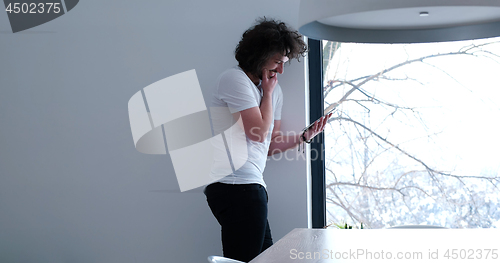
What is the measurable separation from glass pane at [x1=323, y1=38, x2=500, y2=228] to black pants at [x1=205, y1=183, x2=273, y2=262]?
33.9 inches

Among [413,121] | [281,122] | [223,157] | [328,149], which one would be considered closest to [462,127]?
[413,121]

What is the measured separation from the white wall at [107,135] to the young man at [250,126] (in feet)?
1.50

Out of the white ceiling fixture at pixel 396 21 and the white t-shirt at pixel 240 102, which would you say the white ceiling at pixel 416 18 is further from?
the white t-shirt at pixel 240 102

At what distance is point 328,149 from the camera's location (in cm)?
285

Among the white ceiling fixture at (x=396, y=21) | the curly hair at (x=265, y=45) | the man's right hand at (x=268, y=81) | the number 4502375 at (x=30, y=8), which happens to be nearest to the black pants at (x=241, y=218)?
the man's right hand at (x=268, y=81)

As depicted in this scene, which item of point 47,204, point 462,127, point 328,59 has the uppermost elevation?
point 328,59

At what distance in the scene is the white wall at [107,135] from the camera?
2.78 m

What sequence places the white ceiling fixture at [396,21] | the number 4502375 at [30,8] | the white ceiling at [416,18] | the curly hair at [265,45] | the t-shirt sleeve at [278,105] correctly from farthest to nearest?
the number 4502375 at [30,8] → the t-shirt sleeve at [278,105] → the curly hair at [265,45] → the white ceiling at [416,18] → the white ceiling fixture at [396,21]

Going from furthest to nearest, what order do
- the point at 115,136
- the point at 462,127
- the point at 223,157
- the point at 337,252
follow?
the point at 115,136 < the point at 462,127 < the point at 223,157 < the point at 337,252

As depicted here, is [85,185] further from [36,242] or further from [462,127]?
[462,127]

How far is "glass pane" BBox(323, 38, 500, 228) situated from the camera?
2.68 m

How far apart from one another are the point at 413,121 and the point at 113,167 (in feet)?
6.29

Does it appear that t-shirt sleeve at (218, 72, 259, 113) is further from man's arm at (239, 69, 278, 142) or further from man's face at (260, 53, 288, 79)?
man's face at (260, 53, 288, 79)

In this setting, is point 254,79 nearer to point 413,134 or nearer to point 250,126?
point 250,126
